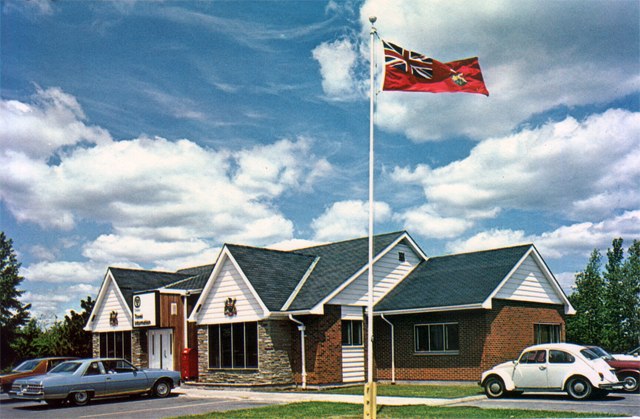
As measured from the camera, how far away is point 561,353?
19.9 meters

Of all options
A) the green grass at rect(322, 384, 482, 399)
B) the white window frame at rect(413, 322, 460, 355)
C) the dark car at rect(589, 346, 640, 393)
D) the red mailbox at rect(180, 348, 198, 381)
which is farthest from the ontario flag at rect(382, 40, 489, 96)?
the red mailbox at rect(180, 348, 198, 381)

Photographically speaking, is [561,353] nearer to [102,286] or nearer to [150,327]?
[150,327]

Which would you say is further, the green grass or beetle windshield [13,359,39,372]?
beetle windshield [13,359,39,372]

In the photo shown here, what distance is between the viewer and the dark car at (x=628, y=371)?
21.1 m

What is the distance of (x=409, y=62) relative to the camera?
57.7 ft

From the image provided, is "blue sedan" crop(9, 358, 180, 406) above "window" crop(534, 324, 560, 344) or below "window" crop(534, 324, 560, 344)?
below

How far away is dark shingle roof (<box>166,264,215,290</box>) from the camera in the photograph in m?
32.7

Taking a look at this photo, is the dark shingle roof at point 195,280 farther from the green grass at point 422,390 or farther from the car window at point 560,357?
the car window at point 560,357

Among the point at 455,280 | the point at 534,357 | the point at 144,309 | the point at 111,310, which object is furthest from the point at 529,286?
the point at 111,310

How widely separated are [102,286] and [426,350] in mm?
18058

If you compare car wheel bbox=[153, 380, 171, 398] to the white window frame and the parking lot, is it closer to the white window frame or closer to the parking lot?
the parking lot

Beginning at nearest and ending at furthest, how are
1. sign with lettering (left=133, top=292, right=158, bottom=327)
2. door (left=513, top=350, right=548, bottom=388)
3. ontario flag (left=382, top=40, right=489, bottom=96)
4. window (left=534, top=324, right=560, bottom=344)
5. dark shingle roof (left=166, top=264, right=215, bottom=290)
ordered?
ontario flag (left=382, top=40, right=489, bottom=96)
door (left=513, top=350, right=548, bottom=388)
window (left=534, top=324, right=560, bottom=344)
sign with lettering (left=133, top=292, right=158, bottom=327)
dark shingle roof (left=166, top=264, right=215, bottom=290)

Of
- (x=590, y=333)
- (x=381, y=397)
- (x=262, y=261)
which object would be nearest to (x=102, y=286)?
(x=262, y=261)

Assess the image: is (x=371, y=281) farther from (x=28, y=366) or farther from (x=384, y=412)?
(x=28, y=366)
